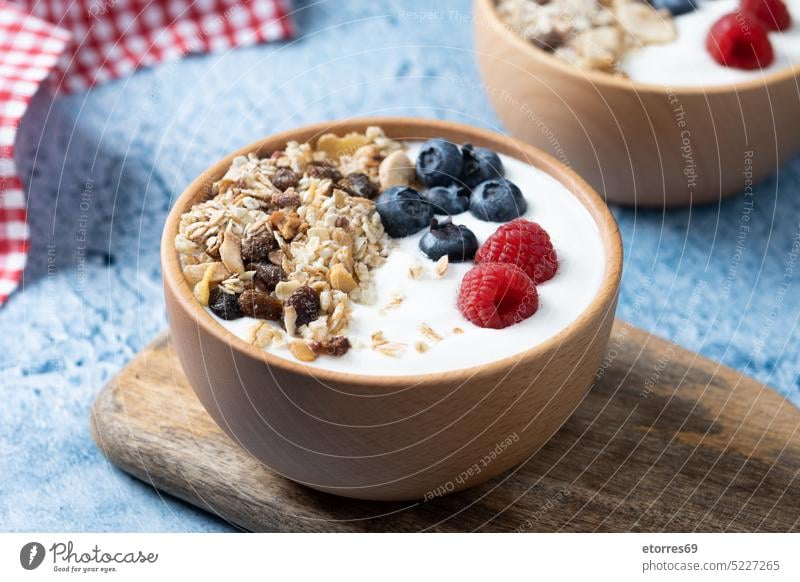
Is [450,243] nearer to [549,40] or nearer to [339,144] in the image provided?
[339,144]

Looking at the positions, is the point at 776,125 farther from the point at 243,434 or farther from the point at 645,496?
the point at 243,434

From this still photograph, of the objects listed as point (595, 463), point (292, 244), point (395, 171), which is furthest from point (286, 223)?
point (595, 463)

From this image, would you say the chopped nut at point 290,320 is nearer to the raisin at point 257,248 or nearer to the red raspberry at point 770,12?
the raisin at point 257,248

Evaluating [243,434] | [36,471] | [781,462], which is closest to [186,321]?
[243,434]

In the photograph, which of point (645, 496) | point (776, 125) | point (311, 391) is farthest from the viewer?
point (776, 125)

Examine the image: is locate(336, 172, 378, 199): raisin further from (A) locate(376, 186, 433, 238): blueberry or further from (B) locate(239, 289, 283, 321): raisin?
(B) locate(239, 289, 283, 321): raisin

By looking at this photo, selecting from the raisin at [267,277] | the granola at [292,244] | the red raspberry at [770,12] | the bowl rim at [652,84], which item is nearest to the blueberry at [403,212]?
the granola at [292,244]
